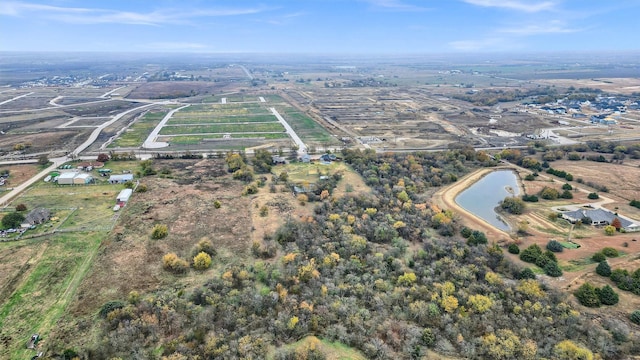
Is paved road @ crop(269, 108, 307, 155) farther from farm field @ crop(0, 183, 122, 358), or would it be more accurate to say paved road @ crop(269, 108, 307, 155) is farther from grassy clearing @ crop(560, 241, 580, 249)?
grassy clearing @ crop(560, 241, 580, 249)

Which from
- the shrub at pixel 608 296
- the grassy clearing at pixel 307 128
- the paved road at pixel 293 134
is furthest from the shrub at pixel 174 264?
the grassy clearing at pixel 307 128

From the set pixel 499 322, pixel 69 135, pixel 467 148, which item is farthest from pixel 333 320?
pixel 69 135

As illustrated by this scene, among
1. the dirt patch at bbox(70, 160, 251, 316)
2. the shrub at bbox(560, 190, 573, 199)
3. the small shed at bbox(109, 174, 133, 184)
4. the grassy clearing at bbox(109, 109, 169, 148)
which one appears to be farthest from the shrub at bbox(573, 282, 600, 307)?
the grassy clearing at bbox(109, 109, 169, 148)

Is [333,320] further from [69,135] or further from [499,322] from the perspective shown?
[69,135]

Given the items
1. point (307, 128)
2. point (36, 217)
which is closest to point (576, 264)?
point (36, 217)

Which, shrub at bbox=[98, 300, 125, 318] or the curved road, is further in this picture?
the curved road
